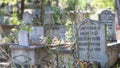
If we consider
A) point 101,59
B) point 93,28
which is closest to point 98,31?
point 93,28

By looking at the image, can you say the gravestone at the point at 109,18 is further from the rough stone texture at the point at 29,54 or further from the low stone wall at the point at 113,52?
the rough stone texture at the point at 29,54

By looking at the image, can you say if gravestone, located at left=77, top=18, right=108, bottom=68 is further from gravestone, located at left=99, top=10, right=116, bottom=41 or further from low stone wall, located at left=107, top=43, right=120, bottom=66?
gravestone, located at left=99, top=10, right=116, bottom=41

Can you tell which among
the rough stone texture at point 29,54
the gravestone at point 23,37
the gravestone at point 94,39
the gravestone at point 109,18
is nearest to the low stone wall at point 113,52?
the gravestone at point 94,39

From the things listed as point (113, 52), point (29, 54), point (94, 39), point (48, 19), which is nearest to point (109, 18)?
point (113, 52)

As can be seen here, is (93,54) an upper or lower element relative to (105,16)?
lower

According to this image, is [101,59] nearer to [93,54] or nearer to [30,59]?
[93,54]

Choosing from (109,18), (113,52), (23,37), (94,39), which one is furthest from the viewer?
(109,18)

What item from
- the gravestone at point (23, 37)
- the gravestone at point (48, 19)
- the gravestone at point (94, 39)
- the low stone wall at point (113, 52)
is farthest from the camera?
the gravestone at point (48, 19)

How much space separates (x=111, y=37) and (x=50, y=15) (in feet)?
36.9

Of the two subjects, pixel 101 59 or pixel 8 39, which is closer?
pixel 101 59

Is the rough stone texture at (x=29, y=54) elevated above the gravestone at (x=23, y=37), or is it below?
below

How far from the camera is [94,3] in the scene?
22.9m

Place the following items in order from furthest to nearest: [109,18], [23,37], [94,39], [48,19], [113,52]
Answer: [48,19] → [109,18] → [23,37] → [113,52] → [94,39]

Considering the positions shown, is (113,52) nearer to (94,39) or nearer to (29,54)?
(94,39)
